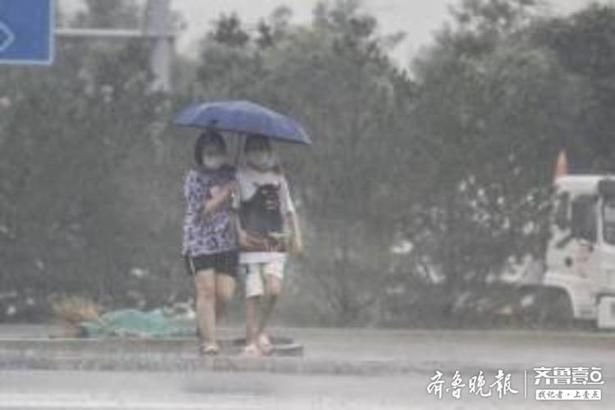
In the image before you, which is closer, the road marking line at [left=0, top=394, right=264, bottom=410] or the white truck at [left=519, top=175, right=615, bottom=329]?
the road marking line at [left=0, top=394, right=264, bottom=410]

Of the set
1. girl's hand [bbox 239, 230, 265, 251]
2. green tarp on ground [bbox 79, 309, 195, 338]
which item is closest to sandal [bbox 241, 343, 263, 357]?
girl's hand [bbox 239, 230, 265, 251]

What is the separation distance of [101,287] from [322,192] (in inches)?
94.8

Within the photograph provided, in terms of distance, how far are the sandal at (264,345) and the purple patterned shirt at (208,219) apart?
2.31ft

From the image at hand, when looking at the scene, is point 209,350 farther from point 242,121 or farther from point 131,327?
point 242,121

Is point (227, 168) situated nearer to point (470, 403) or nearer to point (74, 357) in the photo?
point (74, 357)

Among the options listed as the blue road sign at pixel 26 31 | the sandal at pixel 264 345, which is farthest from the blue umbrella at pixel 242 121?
the blue road sign at pixel 26 31

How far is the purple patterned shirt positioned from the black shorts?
31 millimetres

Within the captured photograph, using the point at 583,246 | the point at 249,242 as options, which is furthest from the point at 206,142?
the point at 583,246

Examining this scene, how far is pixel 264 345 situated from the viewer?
11188mm

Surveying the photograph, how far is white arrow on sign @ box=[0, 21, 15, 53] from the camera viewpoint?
12812 millimetres

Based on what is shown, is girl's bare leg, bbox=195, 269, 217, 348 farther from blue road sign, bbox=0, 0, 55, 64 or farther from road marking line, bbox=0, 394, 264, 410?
blue road sign, bbox=0, 0, 55, 64

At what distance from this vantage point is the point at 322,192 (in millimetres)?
15406

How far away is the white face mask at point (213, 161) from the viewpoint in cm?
1106

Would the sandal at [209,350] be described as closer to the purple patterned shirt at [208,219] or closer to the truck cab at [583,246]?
the purple patterned shirt at [208,219]
